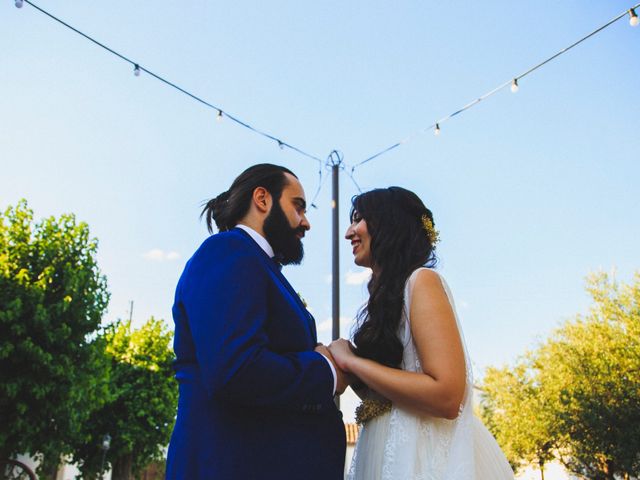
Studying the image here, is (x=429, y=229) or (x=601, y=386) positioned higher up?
(x=601, y=386)

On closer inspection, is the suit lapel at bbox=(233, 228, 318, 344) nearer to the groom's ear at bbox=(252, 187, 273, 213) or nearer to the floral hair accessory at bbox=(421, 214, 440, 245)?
the groom's ear at bbox=(252, 187, 273, 213)

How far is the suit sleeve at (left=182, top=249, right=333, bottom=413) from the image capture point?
179 centimetres

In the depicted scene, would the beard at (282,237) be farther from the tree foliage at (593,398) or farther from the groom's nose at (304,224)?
the tree foliage at (593,398)

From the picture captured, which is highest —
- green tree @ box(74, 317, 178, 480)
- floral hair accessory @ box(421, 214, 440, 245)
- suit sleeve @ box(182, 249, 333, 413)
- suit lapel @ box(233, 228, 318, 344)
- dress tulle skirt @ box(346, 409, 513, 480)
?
green tree @ box(74, 317, 178, 480)

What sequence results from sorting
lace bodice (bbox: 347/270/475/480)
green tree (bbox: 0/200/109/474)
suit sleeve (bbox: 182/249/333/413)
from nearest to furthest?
suit sleeve (bbox: 182/249/333/413) → lace bodice (bbox: 347/270/475/480) → green tree (bbox: 0/200/109/474)

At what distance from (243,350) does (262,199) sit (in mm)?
919

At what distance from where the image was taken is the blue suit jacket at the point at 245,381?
5.97 feet

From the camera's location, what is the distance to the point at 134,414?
20.7 meters

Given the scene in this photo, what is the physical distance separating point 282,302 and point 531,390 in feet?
83.2

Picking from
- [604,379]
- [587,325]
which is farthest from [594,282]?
[604,379]

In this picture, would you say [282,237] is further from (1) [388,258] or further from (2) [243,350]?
(2) [243,350]

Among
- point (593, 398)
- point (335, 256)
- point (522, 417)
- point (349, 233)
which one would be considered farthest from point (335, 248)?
point (522, 417)

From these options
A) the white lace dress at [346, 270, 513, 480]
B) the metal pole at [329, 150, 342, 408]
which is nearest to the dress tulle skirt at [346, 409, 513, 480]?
the white lace dress at [346, 270, 513, 480]

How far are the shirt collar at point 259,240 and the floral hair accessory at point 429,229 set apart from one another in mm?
906
